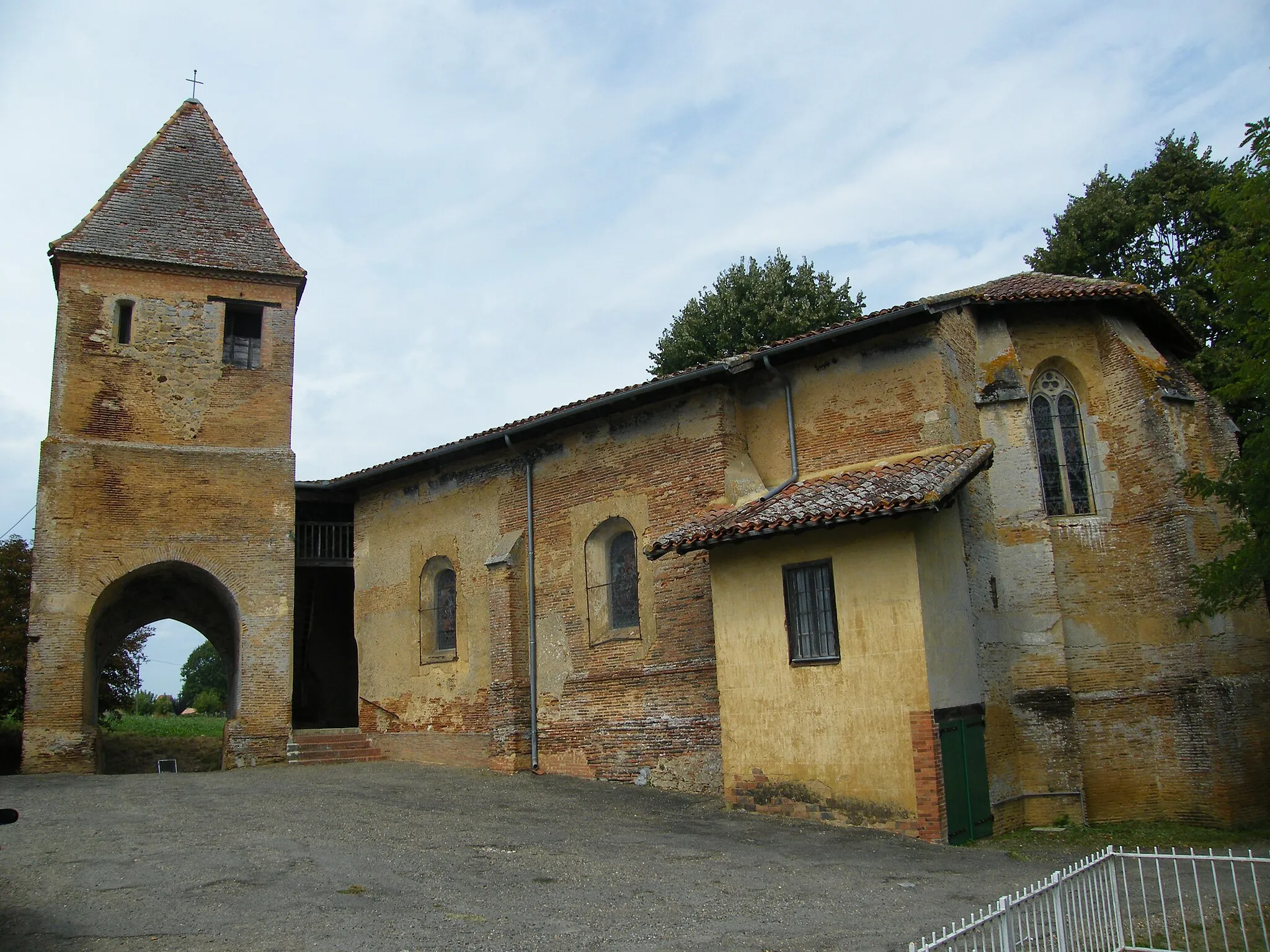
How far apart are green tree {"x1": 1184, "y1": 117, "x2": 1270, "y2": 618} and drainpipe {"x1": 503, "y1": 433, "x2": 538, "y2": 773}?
388 inches

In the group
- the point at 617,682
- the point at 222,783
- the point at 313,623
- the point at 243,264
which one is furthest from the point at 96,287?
the point at 617,682

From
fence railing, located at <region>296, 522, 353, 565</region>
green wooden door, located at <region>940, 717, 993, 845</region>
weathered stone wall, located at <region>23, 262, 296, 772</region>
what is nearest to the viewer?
green wooden door, located at <region>940, 717, 993, 845</region>

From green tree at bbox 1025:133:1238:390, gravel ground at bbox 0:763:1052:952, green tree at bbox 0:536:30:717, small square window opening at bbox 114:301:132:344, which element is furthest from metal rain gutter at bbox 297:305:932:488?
green tree at bbox 1025:133:1238:390

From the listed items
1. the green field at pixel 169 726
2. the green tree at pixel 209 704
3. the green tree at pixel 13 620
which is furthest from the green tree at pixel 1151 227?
the green tree at pixel 209 704

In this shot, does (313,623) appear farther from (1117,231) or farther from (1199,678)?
(1117,231)

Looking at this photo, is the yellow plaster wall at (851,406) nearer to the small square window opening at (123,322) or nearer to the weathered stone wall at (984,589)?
the weathered stone wall at (984,589)

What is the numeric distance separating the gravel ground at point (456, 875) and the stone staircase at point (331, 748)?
4.13 meters

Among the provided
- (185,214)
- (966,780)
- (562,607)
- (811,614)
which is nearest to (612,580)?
(562,607)

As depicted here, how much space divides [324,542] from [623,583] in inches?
322

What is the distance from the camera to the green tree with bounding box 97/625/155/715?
2698cm

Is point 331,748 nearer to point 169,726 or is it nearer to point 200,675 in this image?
point 169,726

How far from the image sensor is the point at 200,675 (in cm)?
9062

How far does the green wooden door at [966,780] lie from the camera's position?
11008 mm

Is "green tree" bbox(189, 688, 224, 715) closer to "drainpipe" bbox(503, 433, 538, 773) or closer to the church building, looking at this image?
the church building
